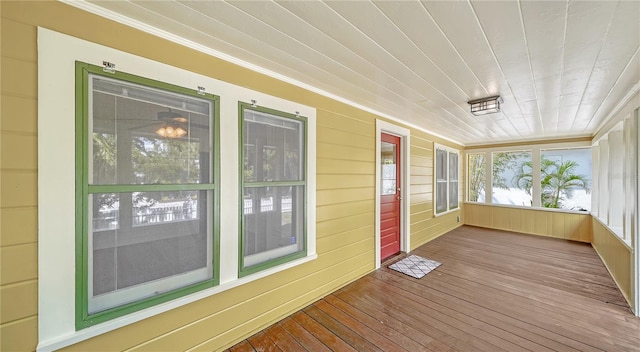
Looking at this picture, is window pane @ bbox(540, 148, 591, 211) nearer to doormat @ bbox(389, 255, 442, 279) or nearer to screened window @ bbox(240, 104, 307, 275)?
doormat @ bbox(389, 255, 442, 279)

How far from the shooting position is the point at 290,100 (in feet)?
7.39

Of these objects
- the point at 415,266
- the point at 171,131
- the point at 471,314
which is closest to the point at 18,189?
the point at 171,131

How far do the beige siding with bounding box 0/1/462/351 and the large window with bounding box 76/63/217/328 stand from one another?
168mm

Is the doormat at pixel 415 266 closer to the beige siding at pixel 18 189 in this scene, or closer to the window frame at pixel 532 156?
the beige siding at pixel 18 189

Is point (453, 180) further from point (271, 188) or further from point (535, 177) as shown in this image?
point (271, 188)

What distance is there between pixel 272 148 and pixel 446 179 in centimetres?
475

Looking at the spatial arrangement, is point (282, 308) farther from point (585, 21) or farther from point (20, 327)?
point (585, 21)

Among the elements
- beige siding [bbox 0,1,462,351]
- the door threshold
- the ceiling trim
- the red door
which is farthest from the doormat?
the ceiling trim

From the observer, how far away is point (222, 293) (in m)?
1.81

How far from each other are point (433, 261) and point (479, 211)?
3594 mm

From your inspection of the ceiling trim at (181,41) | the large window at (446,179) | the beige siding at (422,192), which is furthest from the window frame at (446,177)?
the ceiling trim at (181,41)

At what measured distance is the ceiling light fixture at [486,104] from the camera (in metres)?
2.60

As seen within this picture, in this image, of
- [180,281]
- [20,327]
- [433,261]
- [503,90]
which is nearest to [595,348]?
[433,261]

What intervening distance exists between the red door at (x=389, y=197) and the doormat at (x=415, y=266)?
0.26m
